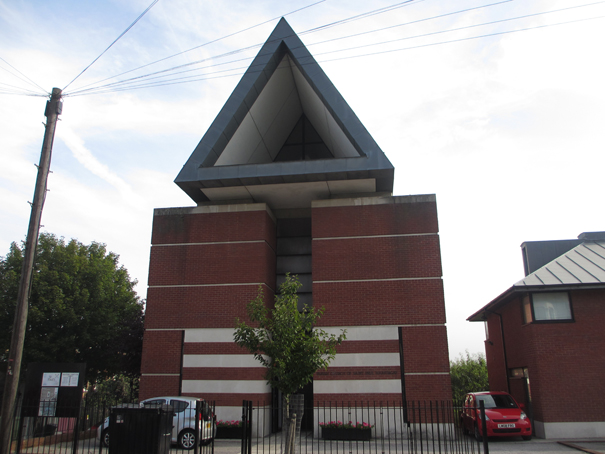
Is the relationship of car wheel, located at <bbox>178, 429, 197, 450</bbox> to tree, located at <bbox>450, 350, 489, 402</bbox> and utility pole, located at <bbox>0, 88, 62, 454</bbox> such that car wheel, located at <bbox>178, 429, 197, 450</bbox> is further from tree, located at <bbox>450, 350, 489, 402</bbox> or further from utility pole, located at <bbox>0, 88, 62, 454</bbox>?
tree, located at <bbox>450, 350, 489, 402</bbox>

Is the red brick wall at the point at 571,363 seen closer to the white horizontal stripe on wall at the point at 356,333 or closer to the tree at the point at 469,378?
the white horizontal stripe on wall at the point at 356,333

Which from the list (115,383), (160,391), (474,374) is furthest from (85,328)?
(474,374)

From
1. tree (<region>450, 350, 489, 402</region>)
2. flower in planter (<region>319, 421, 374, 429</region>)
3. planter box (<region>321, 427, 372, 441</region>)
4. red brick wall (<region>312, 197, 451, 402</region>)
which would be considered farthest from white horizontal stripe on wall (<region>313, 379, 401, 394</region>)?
tree (<region>450, 350, 489, 402</region>)

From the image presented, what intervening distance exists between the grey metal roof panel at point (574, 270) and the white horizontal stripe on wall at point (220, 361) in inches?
369

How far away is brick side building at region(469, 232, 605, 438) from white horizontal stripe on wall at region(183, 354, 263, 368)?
9.20 meters

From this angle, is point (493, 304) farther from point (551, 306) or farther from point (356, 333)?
point (356, 333)

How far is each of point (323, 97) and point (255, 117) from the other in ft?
9.83

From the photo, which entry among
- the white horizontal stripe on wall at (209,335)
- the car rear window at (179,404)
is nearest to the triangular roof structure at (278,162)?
the white horizontal stripe on wall at (209,335)

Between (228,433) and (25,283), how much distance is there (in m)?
7.92

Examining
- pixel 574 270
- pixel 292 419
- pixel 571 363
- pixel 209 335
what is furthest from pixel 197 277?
pixel 574 270

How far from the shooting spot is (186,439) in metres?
12.7

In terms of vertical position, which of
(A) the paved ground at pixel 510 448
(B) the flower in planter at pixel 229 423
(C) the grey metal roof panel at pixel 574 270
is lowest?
(A) the paved ground at pixel 510 448

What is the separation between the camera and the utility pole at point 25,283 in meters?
10.3

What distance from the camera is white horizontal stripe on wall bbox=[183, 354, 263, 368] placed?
16.3 meters
